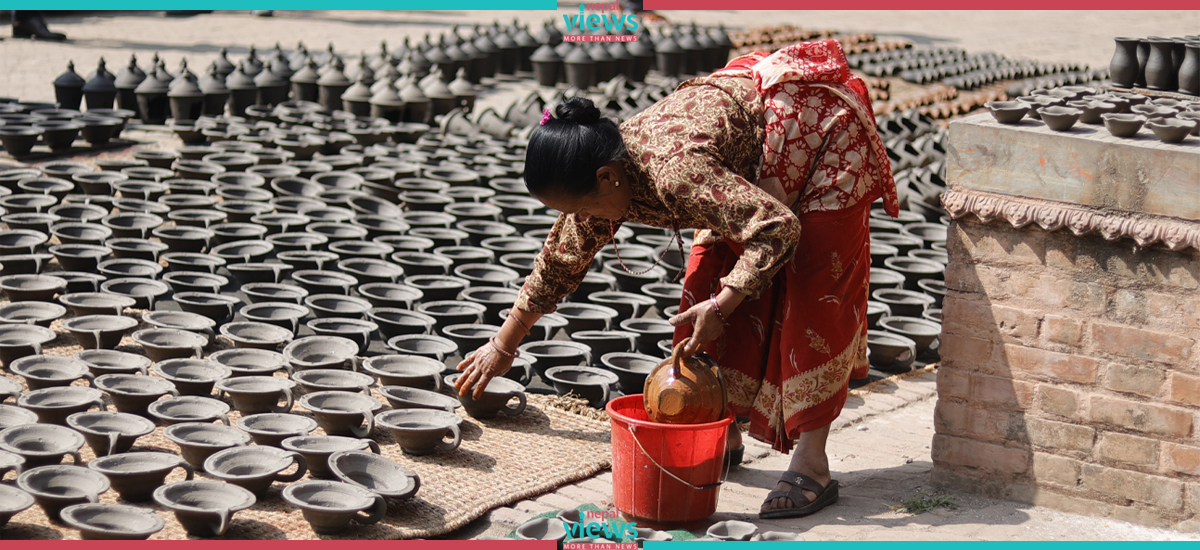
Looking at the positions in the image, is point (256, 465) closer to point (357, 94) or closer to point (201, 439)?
point (201, 439)

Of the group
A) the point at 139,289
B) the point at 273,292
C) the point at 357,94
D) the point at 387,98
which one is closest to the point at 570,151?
the point at 273,292

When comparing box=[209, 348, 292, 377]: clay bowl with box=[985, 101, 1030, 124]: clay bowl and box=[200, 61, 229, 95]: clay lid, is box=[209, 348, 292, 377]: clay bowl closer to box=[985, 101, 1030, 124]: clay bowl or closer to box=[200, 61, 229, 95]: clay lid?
box=[985, 101, 1030, 124]: clay bowl

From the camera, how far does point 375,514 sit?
2.84 m

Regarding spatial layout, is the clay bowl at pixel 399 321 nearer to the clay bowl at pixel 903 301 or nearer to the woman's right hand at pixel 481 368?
the woman's right hand at pixel 481 368

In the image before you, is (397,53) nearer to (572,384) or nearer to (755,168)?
(572,384)

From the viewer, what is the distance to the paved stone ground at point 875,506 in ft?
9.85

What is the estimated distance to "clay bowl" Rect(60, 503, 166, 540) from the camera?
2.59m

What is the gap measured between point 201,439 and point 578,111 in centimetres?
142

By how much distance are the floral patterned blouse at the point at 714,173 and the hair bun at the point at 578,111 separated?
0.14 meters

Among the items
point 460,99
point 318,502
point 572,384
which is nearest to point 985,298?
point 572,384

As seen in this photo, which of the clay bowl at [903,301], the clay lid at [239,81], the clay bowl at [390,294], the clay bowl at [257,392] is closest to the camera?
the clay bowl at [257,392]

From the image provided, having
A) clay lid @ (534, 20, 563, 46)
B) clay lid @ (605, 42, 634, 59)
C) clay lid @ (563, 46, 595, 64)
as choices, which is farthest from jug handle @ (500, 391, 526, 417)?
clay lid @ (534, 20, 563, 46)

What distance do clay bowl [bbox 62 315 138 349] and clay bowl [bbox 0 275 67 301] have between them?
50cm

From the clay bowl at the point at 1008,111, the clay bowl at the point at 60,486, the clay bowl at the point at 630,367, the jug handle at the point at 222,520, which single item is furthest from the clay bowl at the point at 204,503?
the clay bowl at the point at 1008,111
